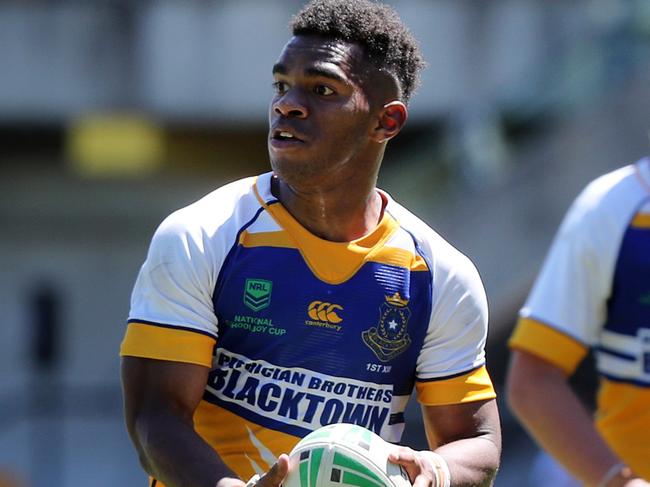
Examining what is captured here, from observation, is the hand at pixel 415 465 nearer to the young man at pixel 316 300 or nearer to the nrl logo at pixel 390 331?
the young man at pixel 316 300

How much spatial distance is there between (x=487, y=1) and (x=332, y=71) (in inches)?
459

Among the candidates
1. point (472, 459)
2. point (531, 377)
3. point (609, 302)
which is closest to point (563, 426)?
point (531, 377)

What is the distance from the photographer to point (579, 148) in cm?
1264

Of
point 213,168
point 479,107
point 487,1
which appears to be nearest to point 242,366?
point 479,107

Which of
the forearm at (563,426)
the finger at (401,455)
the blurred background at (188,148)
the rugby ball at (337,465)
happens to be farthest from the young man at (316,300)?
the blurred background at (188,148)

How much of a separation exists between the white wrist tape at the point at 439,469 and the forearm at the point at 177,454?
586 millimetres

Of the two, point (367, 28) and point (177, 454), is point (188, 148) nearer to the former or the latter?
point (367, 28)

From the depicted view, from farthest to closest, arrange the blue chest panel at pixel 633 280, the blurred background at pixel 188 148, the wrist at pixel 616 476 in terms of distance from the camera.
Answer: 1. the blurred background at pixel 188 148
2. the blue chest panel at pixel 633 280
3. the wrist at pixel 616 476

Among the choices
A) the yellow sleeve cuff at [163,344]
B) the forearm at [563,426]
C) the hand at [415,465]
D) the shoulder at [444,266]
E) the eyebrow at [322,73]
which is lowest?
the forearm at [563,426]

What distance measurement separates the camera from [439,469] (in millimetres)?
4109

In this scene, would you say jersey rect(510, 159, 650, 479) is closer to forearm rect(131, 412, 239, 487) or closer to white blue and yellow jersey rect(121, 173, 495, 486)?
white blue and yellow jersey rect(121, 173, 495, 486)

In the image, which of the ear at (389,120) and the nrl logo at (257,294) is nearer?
the nrl logo at (257,294)

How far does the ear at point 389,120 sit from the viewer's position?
179 inches

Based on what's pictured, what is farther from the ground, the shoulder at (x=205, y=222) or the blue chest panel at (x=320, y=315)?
the shoulder at (x=205, y=222)
